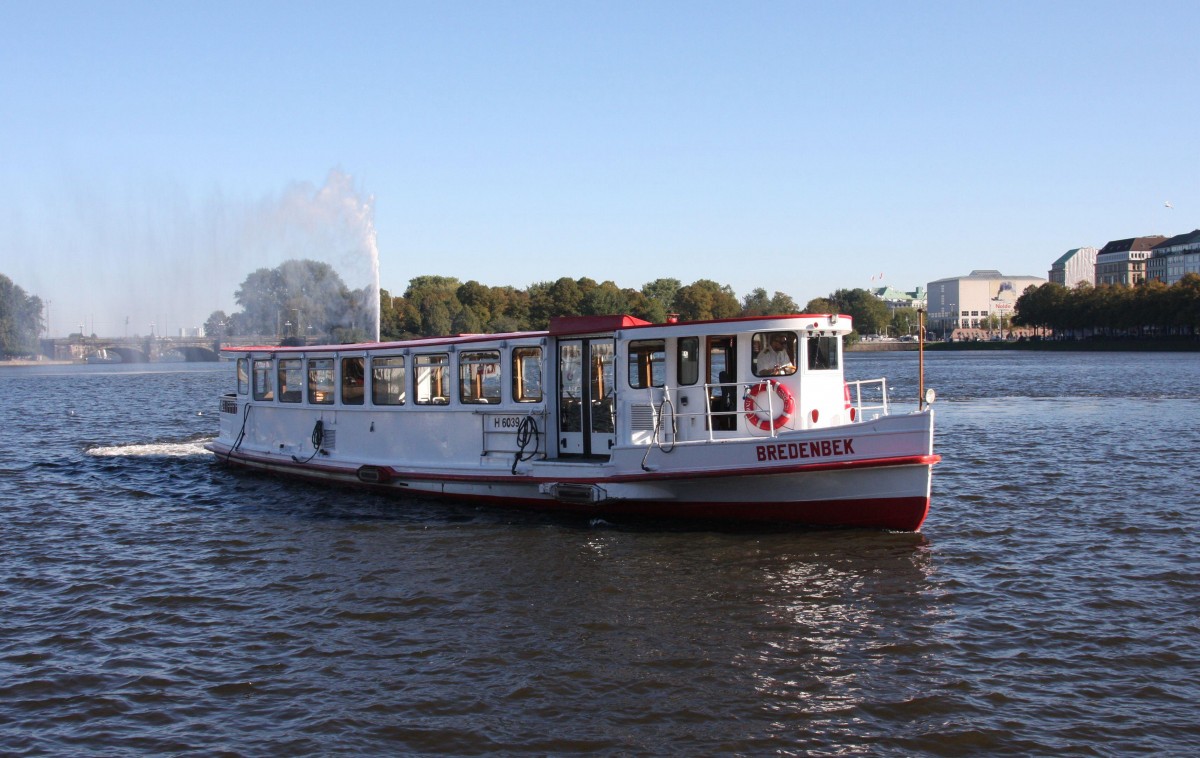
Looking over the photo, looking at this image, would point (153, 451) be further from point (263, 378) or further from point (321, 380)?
point (321, 380)

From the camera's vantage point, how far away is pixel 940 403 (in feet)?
163

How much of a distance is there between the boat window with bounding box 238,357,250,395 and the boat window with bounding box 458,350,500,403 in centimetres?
827

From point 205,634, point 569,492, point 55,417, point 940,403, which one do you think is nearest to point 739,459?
point 569,492

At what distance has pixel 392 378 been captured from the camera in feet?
71.2

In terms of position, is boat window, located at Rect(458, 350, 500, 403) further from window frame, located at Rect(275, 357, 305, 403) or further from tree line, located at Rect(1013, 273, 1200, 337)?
tree line, located at Rect(1013, 273, 1200, 337)

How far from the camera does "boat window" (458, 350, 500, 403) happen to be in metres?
19.9

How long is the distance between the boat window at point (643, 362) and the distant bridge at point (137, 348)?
98.8m

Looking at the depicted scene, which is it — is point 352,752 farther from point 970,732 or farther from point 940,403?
point 940,403

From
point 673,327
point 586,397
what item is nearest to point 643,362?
point 673,327

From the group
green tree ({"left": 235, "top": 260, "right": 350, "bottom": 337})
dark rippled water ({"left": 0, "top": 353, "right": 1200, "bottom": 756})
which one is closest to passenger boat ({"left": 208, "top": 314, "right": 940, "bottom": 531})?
dark rippled water ({"left": 0, "top": 353, "right": 1200, "bottom": 756})

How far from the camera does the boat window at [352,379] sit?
73.8 feet

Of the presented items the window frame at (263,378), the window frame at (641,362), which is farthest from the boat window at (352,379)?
the window frame at (641,362)

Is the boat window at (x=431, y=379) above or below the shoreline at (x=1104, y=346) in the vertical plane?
below

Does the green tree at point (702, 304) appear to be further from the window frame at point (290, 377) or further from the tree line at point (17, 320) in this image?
the window frame at point (290, 377)
